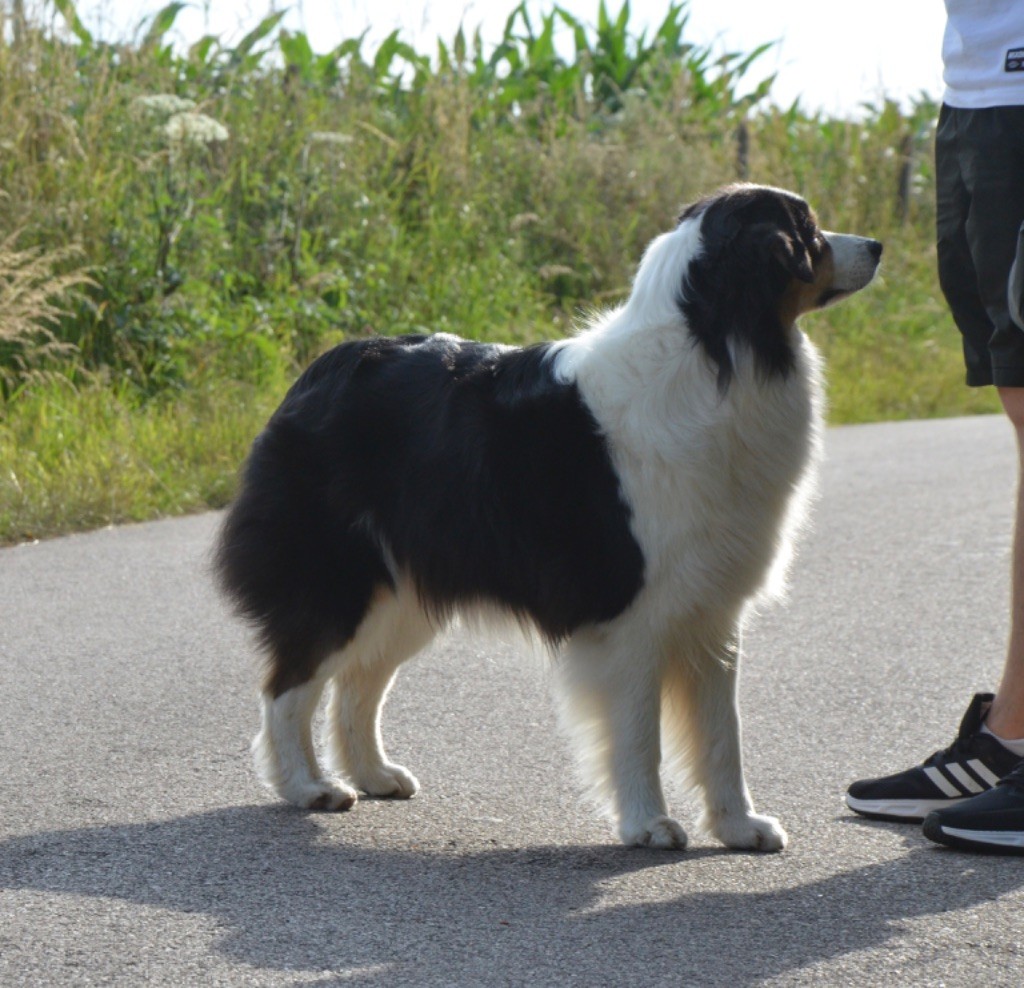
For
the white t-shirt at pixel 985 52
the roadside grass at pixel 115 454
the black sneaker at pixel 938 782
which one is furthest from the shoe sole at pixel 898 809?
the roadside grass at pixel 115 454

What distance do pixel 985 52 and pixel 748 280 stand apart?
0.76 meters

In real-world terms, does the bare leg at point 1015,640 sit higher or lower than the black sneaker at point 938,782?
higher

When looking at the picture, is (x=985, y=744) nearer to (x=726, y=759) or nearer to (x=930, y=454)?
(x=726, y=759)

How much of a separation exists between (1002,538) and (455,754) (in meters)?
3.54

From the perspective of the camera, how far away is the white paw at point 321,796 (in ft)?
11.5

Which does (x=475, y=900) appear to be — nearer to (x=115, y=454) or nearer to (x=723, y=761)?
(x=723, y=761)

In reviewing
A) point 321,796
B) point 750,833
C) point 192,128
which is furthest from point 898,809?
point 192,128

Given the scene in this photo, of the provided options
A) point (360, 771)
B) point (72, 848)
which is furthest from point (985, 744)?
point (72, 848)

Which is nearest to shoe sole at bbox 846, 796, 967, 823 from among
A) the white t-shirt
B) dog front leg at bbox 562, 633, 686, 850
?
dog front leg at bbox 562, 633, 686, 850

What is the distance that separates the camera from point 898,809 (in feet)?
11.4

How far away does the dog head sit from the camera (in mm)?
3242

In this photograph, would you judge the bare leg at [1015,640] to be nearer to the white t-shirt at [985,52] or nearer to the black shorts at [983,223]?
the black shorts at [983,223]

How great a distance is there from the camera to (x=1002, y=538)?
6641 mm

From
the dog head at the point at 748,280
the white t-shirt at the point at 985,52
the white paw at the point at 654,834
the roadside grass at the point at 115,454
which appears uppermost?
the white t-shirt at the point at 985,52
